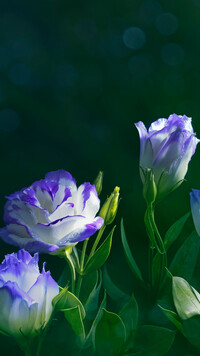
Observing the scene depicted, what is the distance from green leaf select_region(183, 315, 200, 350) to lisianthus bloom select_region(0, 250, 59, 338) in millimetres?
97

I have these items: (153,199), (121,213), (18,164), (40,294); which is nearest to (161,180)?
(153,199)

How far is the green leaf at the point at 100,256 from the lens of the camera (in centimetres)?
41

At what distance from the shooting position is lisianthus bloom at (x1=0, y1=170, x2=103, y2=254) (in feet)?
1.22

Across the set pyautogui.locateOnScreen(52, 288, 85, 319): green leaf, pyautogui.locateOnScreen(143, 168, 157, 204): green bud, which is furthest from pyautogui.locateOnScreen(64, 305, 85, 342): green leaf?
pyautogui.locateOnScreen(143, 168, 157, 204): green bud

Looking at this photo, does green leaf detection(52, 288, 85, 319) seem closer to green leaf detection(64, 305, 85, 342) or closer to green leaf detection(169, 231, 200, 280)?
green leaf detection(64, 305, 85, 342)

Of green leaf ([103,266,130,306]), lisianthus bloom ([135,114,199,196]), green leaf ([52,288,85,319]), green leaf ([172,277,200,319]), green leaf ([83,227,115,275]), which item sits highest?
lisianthus bloom ([135,114,199,196])

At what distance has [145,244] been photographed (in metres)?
0.64

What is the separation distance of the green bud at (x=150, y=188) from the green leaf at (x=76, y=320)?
4.2 inches

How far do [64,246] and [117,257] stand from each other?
0.77ft

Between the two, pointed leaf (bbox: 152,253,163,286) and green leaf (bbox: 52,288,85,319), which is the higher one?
green leaf (bbox: 52,288,85,319)

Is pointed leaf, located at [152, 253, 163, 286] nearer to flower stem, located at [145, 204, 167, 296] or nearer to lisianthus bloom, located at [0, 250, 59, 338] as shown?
flower stem, located at [145, 204, 167, 296]

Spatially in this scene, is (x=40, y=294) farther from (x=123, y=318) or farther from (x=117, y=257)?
(x=117, y=257)

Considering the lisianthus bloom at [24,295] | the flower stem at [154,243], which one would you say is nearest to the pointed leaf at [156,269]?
the flower stem at [154,243]

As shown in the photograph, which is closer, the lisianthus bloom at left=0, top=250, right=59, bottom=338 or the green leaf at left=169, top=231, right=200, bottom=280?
the lisianthus bloom at left=0, top=250, right=59, bottom=338
